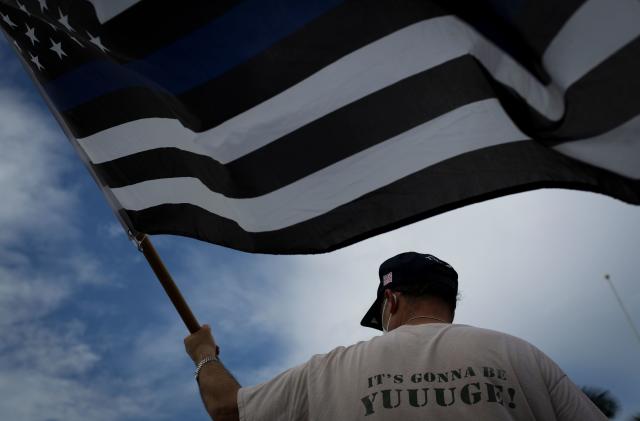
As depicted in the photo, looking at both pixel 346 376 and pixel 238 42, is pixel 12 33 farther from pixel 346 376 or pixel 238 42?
pixel 346 376

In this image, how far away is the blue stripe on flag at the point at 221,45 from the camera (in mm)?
2631

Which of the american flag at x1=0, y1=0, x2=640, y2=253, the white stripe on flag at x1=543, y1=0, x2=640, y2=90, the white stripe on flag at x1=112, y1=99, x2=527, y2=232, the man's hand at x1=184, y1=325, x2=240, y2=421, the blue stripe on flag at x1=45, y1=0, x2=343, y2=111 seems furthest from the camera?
the blue stripe on flag at x1=45, y1=0, x2=343, y2=111

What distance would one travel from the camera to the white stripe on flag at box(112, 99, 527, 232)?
7.89ft

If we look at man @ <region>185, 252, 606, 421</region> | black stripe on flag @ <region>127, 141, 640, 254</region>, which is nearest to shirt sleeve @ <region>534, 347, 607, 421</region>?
man @ <region>185, 252, 606, 421</region>

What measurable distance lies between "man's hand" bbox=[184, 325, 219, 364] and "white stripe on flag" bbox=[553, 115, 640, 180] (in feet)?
6.11

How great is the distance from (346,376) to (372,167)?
3.35 ft

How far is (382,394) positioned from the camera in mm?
2006

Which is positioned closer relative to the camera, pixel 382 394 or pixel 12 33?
pixel 382 394

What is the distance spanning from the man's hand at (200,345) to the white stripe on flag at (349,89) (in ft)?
3.01

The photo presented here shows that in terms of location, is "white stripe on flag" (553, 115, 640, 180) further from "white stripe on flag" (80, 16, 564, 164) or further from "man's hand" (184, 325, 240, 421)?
"man's hand" (184, 325, 240, 421)

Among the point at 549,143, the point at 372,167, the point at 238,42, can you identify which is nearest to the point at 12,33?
the point at 238,42

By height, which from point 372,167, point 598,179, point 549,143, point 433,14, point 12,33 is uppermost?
point 12,33

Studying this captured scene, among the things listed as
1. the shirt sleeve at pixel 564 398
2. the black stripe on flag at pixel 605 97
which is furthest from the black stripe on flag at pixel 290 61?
the shirt sleeve at pixel 564 398

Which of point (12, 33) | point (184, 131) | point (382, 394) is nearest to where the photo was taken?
point (382, 394)
